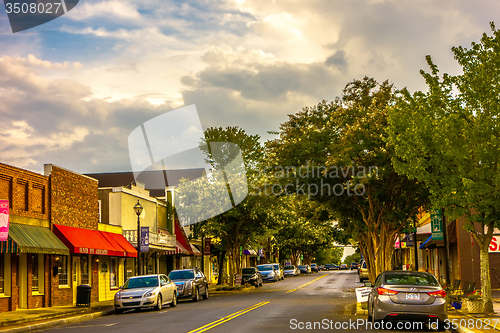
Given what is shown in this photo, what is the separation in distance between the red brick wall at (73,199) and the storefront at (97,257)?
1.63 feet

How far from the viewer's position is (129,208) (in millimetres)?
36281

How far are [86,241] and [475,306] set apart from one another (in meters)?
18.2

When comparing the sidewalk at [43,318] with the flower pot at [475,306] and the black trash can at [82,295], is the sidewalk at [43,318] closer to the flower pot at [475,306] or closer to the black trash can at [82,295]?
the black trash can at [82,295]

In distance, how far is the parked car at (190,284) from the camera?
28.6 metres

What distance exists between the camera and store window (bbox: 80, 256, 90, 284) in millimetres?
29766

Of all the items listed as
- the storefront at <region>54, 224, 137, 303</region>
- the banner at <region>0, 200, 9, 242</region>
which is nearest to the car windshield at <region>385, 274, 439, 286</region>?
the banner at <region>0, 200, 9, 242</region>

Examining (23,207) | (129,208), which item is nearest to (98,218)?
(129,208)

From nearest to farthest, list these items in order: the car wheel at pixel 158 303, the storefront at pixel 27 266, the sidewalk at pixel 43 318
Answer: the sidewalk at pixel 43 318, the storefront at pixel 27 266, the car wheel at pixel 158 303

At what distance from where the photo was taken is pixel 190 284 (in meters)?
29.0

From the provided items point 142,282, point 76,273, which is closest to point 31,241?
point 142,282

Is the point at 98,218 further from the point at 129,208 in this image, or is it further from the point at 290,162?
the point at 290,162

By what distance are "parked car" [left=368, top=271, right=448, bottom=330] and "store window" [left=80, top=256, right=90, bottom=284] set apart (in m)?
19.3

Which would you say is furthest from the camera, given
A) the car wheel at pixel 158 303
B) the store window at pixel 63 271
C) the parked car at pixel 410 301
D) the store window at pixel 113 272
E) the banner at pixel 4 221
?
the store window at pixel 113 272

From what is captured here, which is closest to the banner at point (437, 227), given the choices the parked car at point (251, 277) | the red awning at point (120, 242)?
the red awning at point (120, 242)
